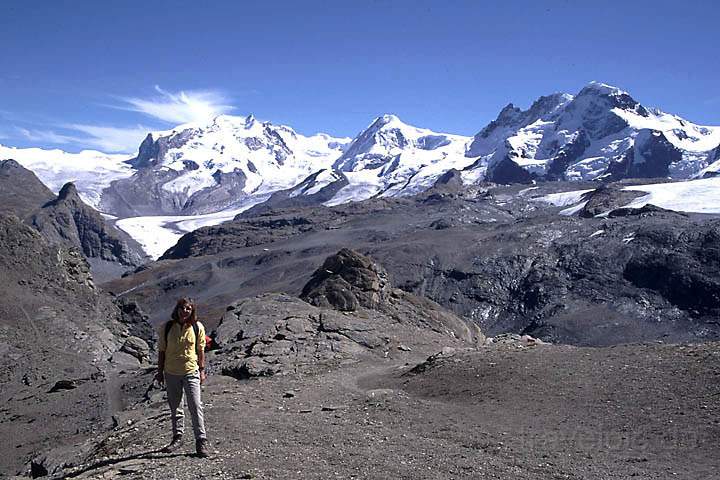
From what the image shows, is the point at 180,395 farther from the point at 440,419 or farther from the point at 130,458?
the point at 440,419

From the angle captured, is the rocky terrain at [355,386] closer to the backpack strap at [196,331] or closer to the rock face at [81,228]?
the backpack strap at [196,331]

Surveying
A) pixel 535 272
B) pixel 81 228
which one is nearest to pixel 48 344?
pixel 535 272

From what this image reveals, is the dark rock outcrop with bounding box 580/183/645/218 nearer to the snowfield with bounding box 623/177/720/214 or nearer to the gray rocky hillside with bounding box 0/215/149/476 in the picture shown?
the snowfield with bounding box 623/177/720/214

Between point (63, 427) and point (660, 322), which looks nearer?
point (63, 427)

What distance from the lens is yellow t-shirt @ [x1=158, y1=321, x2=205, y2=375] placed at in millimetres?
9828

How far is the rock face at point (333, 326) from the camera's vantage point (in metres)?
20.2

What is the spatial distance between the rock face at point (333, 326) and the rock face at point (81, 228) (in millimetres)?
139177

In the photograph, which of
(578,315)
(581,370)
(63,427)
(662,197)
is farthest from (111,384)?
(662,197)

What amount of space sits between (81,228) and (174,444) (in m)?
168

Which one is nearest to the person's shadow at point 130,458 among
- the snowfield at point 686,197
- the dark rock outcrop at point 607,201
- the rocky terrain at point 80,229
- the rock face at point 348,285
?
the rock face at point 348,285

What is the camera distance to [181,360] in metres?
9.83

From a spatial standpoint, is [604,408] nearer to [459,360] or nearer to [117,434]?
[459,360]

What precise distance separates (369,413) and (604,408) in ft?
13.4

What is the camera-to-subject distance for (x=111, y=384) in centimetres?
2458
